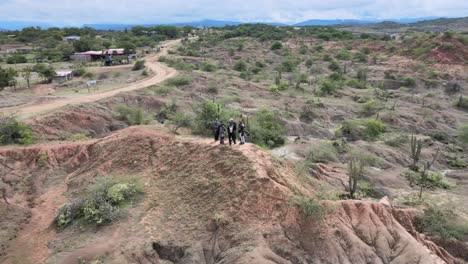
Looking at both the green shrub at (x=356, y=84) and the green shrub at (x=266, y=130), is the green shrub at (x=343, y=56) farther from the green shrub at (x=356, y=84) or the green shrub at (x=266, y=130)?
the green shrub at (x=266, y=130)

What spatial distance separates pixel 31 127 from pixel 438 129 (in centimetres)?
3762

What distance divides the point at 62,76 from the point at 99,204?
121ft

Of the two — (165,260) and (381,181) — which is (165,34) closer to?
(381,181)

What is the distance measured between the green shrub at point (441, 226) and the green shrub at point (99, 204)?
1383 cm

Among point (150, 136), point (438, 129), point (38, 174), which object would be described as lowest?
point (438, 129)

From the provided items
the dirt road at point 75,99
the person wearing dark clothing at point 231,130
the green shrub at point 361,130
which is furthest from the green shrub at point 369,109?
the person wearing dark clothing at point 231,130

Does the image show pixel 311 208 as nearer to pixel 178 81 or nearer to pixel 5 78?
pixel 178 81

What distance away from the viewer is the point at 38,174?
22531 millimetres

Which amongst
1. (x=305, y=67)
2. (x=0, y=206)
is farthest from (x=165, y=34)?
(x=0, y=206)

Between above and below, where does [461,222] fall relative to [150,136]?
below

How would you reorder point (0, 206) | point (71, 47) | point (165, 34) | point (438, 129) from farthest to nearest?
point (165, 34)
point (71, 47)
point (438, 129)
point (0, 206)

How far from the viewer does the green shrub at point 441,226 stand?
1939 centimetres

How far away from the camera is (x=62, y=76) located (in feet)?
167

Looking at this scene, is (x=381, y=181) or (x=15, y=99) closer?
(x=381, y=181)
